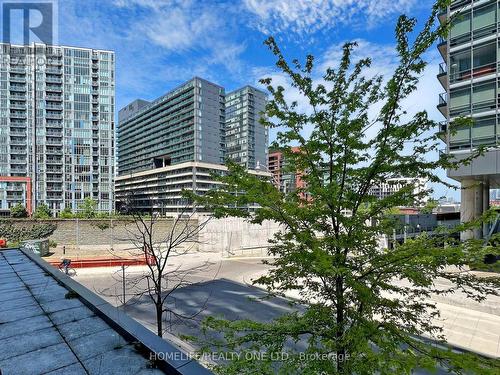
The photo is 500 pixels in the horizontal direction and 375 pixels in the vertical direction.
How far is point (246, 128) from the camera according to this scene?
13462 centimetres

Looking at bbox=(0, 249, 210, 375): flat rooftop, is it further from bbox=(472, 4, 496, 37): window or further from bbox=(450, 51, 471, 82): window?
bbox=(472, 4, 496, 37): window

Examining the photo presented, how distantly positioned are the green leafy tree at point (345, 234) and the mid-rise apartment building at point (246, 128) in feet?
405

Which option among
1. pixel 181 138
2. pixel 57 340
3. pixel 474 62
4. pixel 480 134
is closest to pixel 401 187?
pixel 57 340

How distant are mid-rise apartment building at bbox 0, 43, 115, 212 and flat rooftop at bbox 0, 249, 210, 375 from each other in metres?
89.6

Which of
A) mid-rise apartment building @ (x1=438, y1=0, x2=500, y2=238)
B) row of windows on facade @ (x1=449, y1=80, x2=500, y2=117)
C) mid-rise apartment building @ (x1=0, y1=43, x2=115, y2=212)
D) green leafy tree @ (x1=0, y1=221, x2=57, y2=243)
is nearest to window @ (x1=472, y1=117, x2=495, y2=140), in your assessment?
mid-rise apartment building @ (x1=438, y1=0, x2=500, y2=238)

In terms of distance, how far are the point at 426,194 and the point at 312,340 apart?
3.58m

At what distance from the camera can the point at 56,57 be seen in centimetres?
8494

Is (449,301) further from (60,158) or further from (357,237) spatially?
(60,158)

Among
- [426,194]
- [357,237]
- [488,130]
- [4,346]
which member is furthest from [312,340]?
[488,130]

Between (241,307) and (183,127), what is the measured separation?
110 m

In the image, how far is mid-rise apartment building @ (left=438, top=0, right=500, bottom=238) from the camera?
19938 mm

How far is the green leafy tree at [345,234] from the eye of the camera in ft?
14.0

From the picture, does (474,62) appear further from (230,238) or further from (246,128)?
(246,128)

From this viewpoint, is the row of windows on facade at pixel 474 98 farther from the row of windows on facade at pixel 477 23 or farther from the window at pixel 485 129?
the row of windows on facade at pixel 477 23
